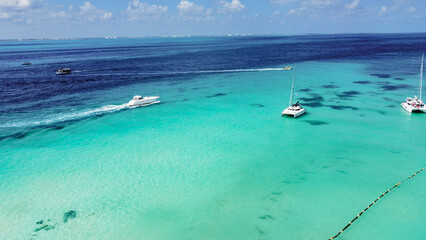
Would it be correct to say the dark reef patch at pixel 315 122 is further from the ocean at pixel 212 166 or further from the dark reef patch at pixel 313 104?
the dark reef patch at pixel 313 104

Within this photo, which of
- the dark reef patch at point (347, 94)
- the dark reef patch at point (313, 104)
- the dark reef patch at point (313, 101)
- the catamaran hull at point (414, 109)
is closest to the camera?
the catamaran hull at point (414, 109)

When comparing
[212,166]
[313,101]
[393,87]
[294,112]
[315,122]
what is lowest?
[212,166]

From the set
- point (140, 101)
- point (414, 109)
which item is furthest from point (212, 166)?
point (414, 109)

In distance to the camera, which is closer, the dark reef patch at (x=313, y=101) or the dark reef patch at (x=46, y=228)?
the dark reef patch at (x=46, y=228)

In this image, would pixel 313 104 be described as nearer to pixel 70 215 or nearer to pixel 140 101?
pixel 140 101

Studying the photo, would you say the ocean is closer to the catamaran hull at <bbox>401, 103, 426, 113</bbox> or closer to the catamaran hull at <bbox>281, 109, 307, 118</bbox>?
the catamaran hull at <bbox>281, 109, 307, 118</bbox>

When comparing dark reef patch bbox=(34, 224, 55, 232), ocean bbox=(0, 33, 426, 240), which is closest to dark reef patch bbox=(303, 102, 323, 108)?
ocean bbox=(0, 33, 426, 240)

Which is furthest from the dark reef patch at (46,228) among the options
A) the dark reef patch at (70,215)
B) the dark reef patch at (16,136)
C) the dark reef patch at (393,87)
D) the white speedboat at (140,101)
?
the dark reef patch at (393,87)

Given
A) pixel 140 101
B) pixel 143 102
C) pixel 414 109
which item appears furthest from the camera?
pixel 143 102
